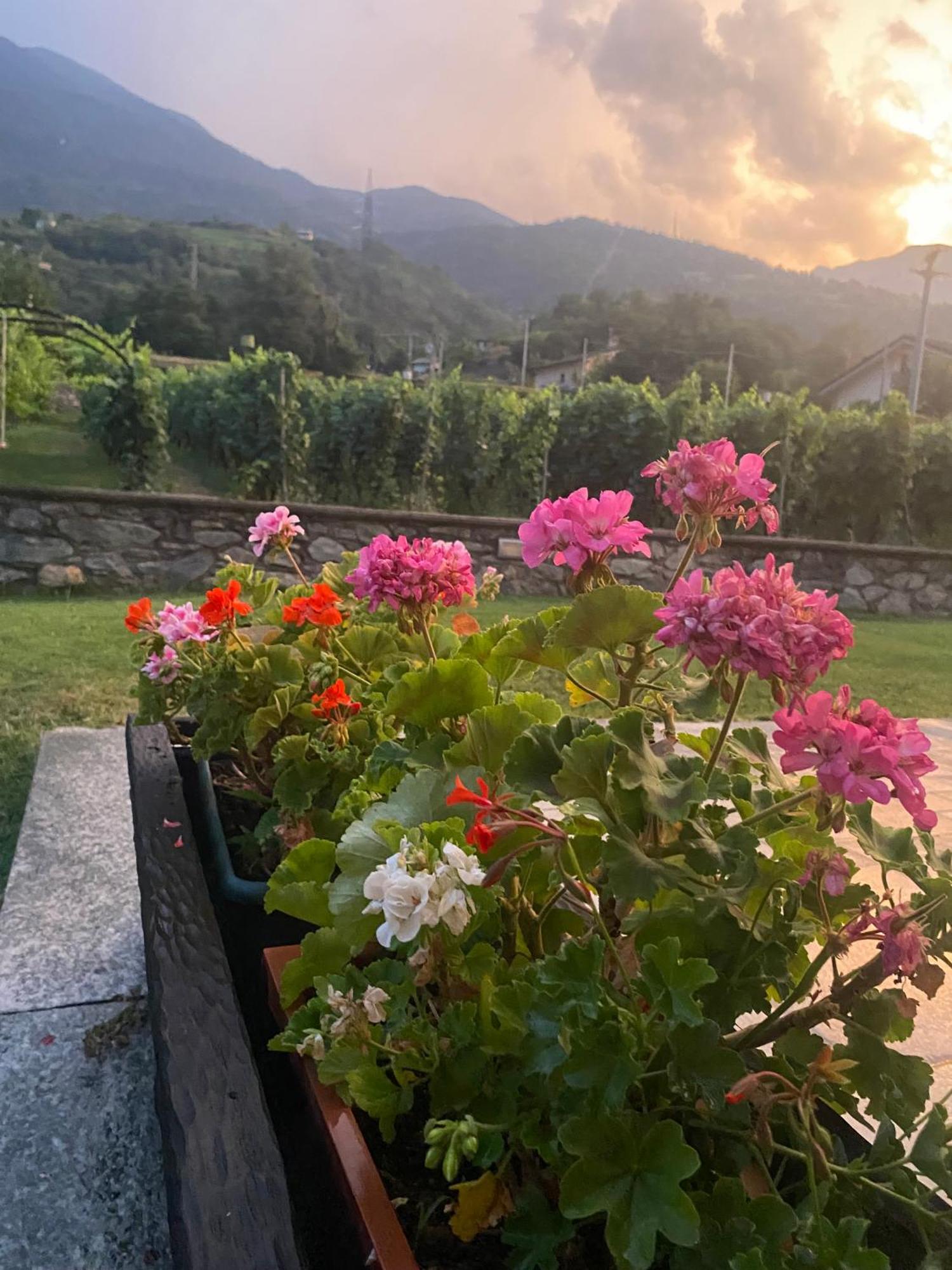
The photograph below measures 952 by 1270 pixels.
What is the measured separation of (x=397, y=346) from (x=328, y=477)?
2495cm

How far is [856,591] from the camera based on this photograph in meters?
7.10

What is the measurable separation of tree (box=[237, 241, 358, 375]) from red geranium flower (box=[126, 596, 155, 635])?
24.6 metres

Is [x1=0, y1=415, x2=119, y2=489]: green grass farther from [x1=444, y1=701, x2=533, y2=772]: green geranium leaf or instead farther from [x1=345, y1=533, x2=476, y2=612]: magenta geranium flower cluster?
[x1=444, y1=701, x2=533, y2=772]: green geranium leaf

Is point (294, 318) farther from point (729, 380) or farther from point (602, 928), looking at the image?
point (602, 928)

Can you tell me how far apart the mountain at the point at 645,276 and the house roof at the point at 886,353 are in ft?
12.5

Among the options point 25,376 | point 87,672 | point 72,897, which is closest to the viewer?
point 72,897

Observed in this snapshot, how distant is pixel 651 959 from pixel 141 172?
105m

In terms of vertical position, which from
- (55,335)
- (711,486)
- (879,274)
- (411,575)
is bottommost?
(411,575)

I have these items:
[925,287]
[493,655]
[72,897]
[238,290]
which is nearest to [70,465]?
[72,897]

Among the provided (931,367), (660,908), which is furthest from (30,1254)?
(931,367)

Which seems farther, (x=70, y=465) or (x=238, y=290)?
(x=238, y=290)

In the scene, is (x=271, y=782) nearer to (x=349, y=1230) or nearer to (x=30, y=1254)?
(x=30, y=1254)

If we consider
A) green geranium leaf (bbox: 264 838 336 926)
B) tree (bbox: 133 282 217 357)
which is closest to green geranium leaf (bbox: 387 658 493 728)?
Result: green geranium leaf (bbox: 264 838 336 926)

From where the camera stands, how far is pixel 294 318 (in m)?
27.0
